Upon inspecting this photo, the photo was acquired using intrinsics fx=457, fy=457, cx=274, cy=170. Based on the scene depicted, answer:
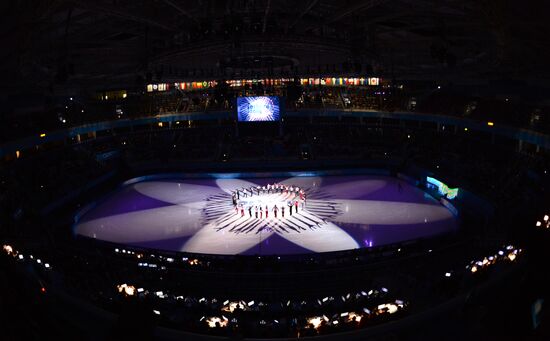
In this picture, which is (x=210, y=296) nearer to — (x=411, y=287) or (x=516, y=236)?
(x=411, y=287)

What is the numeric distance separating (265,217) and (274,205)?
1.66m

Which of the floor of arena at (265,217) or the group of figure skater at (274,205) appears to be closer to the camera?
the floor of arena at (265,217)

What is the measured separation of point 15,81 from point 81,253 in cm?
1418

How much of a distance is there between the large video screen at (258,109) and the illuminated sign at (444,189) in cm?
1489

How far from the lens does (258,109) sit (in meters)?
40.9

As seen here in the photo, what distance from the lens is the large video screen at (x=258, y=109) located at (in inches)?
1594

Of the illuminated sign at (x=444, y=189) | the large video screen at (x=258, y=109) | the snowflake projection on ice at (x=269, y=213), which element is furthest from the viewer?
the large video screen at (x=258, y=109)

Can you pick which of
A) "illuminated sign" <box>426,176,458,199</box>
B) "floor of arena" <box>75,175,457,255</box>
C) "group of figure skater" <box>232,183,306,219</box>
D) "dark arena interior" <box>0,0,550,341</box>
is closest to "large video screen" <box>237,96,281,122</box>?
"dark arena interior" <box>0,0,550,341</box>

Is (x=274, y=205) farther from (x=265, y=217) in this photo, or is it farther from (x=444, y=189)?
(x=444, y=189)

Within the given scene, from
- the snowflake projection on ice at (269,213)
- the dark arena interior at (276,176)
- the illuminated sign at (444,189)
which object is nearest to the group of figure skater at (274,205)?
the snowflake projection on ice at (269,213)

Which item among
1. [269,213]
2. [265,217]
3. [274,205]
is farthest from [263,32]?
[274,205]

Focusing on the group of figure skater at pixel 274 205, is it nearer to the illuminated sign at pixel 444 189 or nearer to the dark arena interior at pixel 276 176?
the dark arena interior at pixel 276 176

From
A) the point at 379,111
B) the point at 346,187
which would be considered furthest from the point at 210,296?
the point at 379,111

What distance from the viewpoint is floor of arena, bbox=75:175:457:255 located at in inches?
927
